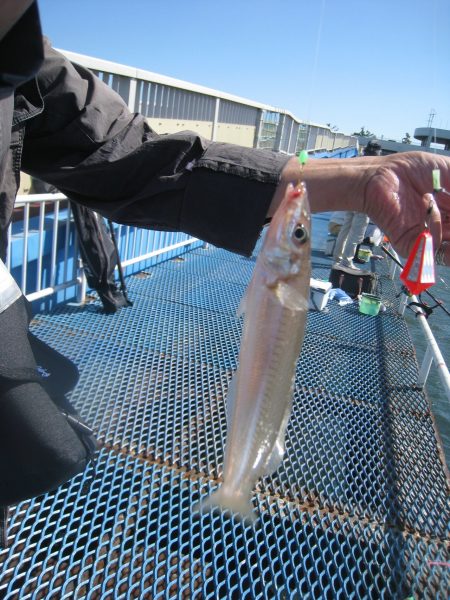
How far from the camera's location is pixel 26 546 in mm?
2375

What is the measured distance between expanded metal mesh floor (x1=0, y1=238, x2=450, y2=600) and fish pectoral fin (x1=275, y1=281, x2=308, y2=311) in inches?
66.7

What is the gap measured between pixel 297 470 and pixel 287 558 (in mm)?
727

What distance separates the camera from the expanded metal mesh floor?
2.35 metres

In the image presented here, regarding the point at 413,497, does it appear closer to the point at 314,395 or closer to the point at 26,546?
the point at 314,395

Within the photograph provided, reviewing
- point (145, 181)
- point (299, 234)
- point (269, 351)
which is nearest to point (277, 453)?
point (269, 351)

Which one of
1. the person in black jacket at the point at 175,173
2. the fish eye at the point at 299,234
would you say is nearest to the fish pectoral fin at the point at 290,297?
the fish eye at the point at 299,234

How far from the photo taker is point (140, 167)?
1941 millimetres

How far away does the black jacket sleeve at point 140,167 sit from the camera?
1.83 m

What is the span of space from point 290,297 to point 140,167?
94 cm

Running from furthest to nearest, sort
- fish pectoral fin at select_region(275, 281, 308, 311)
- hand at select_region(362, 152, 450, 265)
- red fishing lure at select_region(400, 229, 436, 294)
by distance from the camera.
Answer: hand at select_region(362, 152, 450, 265), red fishing lure at select_region(400, 229, 436, 294), fish pectoral fin at select_region(275, 281, 308, 311)

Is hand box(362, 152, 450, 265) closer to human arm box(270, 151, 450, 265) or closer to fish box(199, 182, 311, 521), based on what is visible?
human arm box(270, 151, 450, 265)

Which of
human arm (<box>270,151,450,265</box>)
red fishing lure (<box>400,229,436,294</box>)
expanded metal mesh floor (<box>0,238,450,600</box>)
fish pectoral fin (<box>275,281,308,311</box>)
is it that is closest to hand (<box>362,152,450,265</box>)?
human arm (<box>270,151,450,265</box>)

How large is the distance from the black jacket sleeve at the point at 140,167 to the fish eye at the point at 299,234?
1.20 ft

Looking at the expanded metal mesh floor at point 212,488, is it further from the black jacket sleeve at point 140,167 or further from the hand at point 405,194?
the hand at point 405,194
